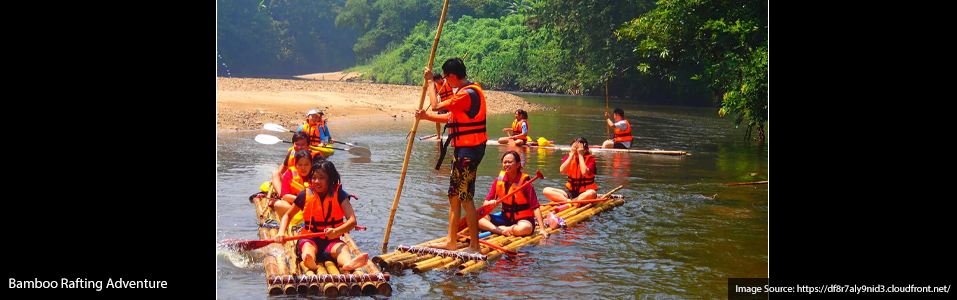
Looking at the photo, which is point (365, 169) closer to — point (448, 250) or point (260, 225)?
point (260, 225)

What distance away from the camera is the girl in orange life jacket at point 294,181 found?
8312 mm

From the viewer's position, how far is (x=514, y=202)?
351 inches

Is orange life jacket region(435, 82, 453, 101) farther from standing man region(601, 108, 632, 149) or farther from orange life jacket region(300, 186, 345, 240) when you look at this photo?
standing man region(601, 108, 632, 149)

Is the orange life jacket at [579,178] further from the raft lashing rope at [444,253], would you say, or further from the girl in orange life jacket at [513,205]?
the raft lashing rope at [444,253]

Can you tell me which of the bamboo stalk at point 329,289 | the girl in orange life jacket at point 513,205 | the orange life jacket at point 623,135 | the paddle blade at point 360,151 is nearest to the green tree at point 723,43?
the orange life jacket at point 623,135

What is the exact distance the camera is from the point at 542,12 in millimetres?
45281

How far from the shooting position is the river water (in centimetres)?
726

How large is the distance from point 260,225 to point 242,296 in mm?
2451

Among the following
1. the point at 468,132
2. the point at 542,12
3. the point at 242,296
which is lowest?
the point at 242,296

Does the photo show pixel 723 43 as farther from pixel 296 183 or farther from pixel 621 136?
pixel 296 183

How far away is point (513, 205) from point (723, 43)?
1079 centimetres

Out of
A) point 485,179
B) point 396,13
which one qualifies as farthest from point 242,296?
point 396,13

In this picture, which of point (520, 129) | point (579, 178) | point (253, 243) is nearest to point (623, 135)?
point (520, 129)
